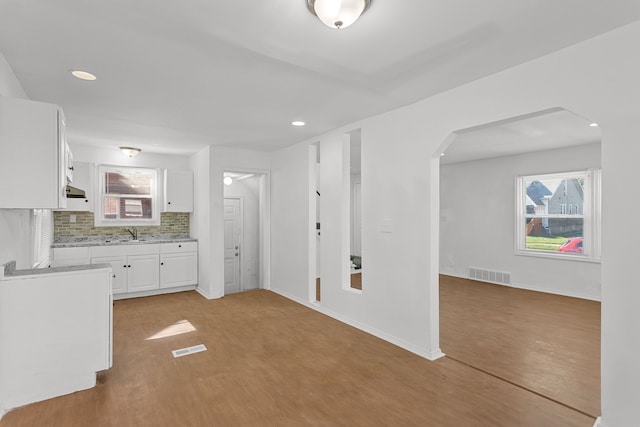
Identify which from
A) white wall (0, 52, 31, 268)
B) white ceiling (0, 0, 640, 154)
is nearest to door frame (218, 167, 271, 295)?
white ceiling (0, 0, 640, 154)

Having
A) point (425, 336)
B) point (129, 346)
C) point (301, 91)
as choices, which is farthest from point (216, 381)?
point (301, 91)

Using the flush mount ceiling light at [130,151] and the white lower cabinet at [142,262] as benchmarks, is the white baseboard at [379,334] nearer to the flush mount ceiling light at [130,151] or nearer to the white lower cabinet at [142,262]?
the white lower cabinet at [142,262]

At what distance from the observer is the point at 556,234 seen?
573 cm

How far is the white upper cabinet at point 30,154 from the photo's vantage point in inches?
89.4

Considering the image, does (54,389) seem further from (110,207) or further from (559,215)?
(559,215)

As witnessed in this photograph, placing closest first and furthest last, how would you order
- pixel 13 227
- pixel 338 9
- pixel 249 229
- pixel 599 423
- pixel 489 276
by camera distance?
pixel 338 9, pixel 599 423, pixel 13 227, pixel 489 276, pixel 249 229

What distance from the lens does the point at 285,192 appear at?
549cm

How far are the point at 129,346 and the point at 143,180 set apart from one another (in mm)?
3427

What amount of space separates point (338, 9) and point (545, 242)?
5.93 metres

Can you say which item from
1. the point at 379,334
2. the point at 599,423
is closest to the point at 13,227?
the point at 379,334

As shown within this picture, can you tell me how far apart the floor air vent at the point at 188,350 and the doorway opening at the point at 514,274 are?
8.08 ft

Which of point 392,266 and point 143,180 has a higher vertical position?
point 143,180

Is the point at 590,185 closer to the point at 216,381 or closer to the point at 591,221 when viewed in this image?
the point at 591,221

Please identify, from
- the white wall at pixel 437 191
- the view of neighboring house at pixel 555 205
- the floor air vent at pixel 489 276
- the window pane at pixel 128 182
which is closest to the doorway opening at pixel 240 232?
the window pane at pixel 128 182
